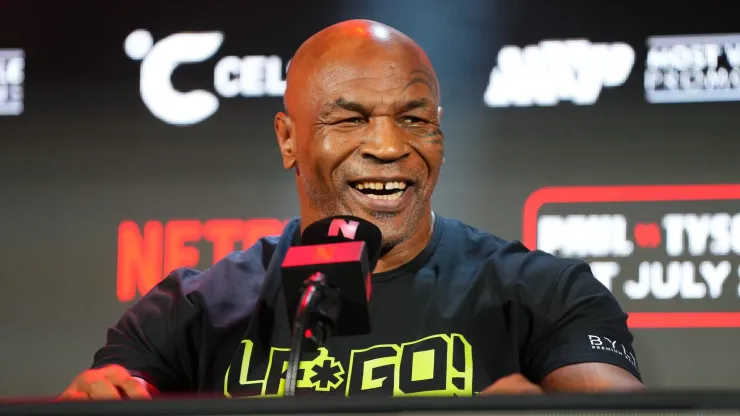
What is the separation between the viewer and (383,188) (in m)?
1.84

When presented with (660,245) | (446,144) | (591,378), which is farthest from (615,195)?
(591,378)

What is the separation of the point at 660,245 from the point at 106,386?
5.00ft

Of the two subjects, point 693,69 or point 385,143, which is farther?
point 693,69

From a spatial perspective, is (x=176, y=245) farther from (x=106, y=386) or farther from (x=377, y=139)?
(x=106, y=386)

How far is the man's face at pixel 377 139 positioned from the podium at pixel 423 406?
0.92 metres

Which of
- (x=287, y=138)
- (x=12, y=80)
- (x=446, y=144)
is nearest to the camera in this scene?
(x=287, y=138)

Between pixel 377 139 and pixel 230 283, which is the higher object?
pixel 377 139

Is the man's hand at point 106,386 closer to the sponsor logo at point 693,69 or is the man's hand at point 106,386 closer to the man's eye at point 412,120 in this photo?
the man's eye at point 412,120

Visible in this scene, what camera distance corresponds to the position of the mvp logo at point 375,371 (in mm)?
1663

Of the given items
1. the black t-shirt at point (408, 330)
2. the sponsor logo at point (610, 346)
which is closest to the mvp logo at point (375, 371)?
the black t-shirt at point (408, 330)

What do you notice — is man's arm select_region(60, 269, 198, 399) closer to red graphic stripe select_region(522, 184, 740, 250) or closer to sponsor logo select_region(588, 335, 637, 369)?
sponsor logo select_region(588, 335, 637, 369)

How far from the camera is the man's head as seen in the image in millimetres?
1817

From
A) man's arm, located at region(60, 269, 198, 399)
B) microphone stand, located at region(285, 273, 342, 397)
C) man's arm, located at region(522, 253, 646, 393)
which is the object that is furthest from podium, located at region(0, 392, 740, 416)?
man's arm, located at region(60, 269, 198, 399)

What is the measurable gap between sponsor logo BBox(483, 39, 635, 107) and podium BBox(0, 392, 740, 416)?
178 cm
